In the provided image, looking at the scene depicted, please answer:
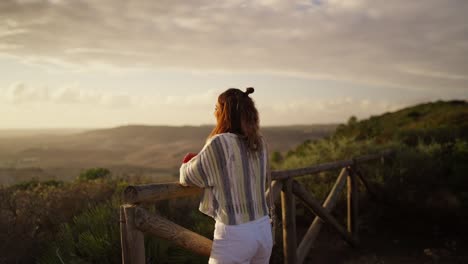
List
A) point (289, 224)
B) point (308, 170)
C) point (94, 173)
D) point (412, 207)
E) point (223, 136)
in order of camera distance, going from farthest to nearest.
A: point (94, 173) → point (412, 207) → point (308, 170) → point (289, 224) → point (223, 136)

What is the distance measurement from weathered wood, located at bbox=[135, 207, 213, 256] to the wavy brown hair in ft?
2.53

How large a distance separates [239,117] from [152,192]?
825mm

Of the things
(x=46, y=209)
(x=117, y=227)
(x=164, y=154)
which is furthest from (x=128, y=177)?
(x=164, y=154)

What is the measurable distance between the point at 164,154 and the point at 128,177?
57176 millimetres

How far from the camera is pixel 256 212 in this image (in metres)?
2.59

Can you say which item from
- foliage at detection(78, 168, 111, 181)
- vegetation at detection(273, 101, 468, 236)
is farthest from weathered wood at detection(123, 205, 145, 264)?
foliage at detection(78, 168, 111, 181)

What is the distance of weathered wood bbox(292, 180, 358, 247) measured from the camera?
16.0 ft

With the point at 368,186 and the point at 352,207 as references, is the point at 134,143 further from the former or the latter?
the point at 352,207

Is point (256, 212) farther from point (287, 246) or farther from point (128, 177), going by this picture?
point (128, 177)

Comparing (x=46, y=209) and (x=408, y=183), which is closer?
(x=46, y=209)

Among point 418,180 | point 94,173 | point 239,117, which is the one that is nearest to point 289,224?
point 239,117

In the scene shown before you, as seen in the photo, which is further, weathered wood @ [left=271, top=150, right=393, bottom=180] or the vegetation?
the vegetation

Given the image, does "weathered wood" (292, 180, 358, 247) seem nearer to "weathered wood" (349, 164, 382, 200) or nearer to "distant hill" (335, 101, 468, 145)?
"weathered wood" (349, 164, 382, 200)

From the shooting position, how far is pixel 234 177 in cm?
253
